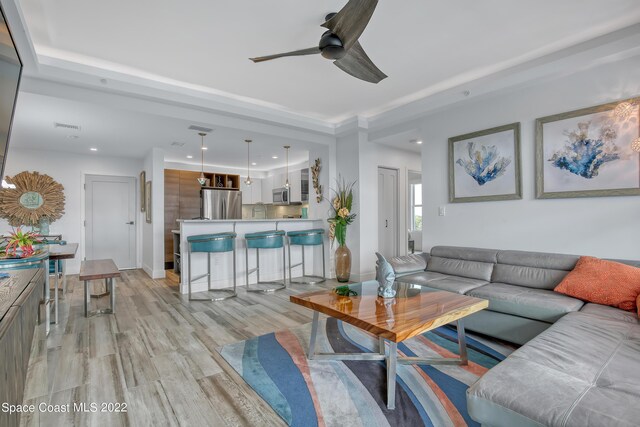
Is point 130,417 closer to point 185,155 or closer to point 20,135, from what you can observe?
point 20,135

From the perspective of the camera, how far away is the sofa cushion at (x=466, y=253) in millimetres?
3293

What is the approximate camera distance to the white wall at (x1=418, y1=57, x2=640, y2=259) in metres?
2.70

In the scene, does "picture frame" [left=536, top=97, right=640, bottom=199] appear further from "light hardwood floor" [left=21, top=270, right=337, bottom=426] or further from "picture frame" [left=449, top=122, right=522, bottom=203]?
"light hardwood floor" [left=21, top=270, right=337, bottom=426]

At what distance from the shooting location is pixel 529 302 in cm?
241

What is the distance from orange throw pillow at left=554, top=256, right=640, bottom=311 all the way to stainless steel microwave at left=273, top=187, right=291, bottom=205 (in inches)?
226

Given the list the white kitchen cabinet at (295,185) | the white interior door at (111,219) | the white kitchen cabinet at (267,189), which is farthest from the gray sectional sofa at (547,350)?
the white interior door at (111,219)

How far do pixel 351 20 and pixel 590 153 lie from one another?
8.38ft

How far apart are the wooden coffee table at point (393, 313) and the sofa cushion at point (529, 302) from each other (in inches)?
19.4

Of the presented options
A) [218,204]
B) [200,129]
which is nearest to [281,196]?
[218,204]

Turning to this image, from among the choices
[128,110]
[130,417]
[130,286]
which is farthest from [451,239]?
[130,286]

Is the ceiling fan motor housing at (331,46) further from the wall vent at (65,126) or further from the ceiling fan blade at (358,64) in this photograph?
the wall vent at (65,126)

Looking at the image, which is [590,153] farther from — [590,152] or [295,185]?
[295,185]

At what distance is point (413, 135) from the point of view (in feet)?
15.6

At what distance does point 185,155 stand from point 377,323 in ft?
20.0
